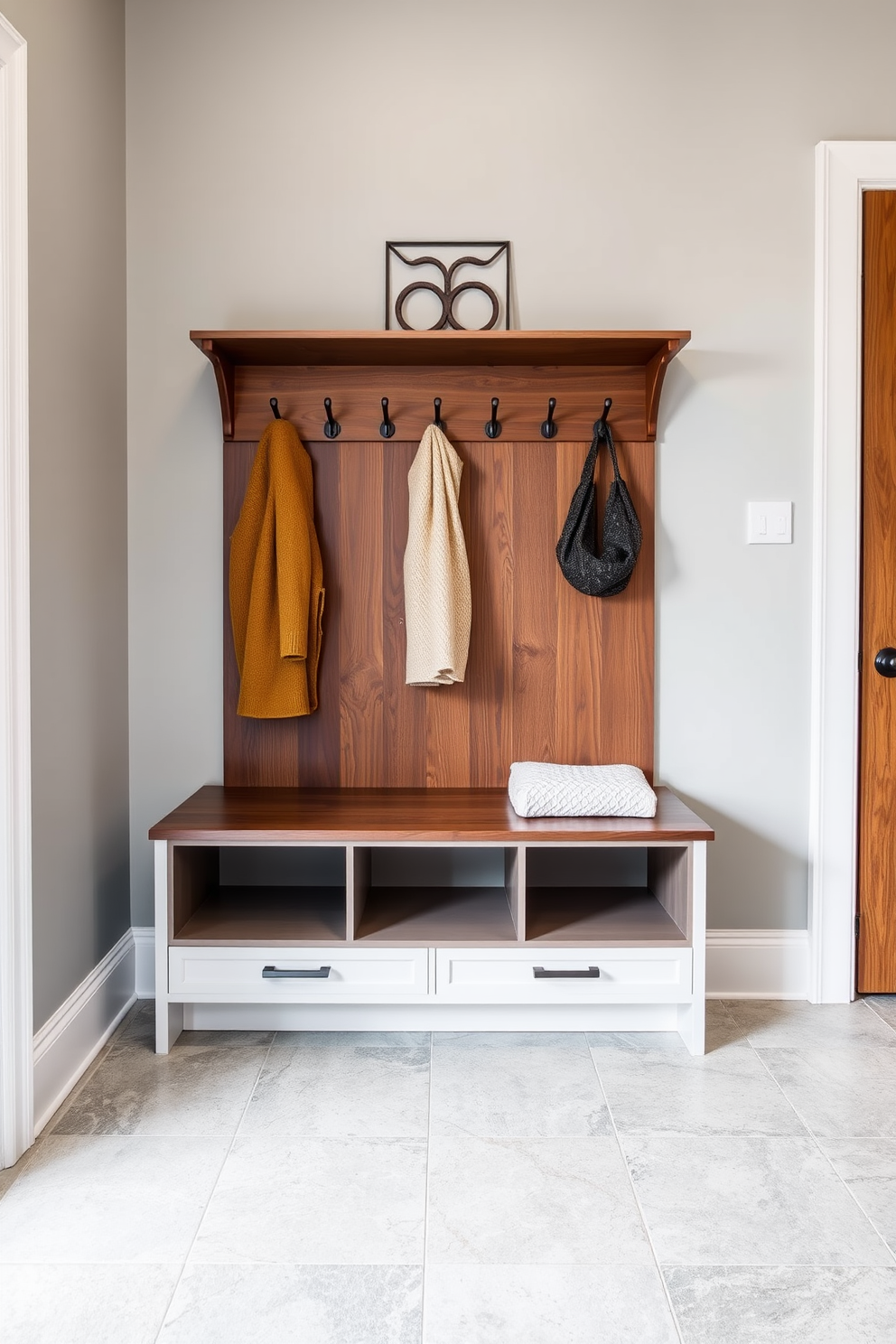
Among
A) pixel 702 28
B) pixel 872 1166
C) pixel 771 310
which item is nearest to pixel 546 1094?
pixel 872 1166

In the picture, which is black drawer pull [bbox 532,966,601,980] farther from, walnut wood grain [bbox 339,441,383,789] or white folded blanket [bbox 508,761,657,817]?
walnut wood grain [bbox 339,441,383,789]

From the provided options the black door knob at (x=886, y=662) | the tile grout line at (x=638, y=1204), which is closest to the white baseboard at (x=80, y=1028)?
the tile grout line at (x=638, y=1204)

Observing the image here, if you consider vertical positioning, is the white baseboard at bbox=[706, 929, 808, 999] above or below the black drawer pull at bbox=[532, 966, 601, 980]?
below

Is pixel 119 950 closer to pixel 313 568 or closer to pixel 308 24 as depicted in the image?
pixel 313 568

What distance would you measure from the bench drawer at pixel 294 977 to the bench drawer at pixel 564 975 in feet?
0.27

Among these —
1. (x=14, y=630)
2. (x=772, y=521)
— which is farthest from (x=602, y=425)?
(x=14, y=630)

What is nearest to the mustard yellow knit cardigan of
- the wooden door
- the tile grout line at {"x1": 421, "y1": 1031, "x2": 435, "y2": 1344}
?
the tile grout line at {"x1": 421, "y1": 1031, "x2": 435, "y2": 1344}

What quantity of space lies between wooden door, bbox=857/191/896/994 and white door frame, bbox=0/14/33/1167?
1.88 metres

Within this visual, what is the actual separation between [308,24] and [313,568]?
51.6 inches

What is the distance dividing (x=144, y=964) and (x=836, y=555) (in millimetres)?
1988

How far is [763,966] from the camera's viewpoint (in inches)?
90.4

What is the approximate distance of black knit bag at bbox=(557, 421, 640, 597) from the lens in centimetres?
216

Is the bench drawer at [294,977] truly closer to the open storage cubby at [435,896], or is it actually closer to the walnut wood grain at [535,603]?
the open storage cubby at [435,896]

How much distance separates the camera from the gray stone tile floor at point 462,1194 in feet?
4.05
